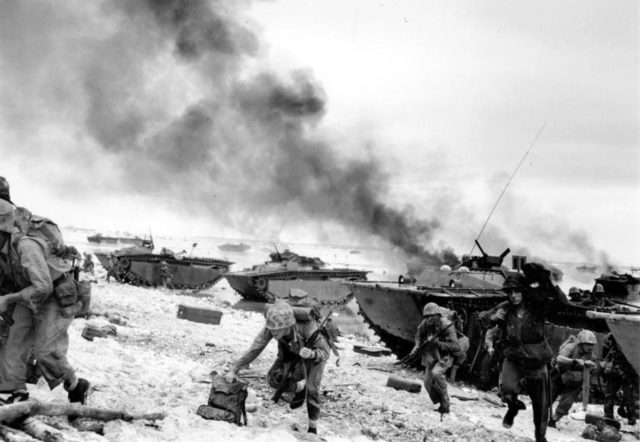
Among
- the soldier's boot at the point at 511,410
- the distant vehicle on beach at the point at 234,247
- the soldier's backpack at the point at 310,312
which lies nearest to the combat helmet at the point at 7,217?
the soldier's backpack at the point at 310,312

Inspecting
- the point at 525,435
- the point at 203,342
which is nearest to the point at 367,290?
the point at 203,342

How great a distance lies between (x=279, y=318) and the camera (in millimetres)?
5699

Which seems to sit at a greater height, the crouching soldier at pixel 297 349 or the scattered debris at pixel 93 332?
the crouching soldier at pixel 297 349

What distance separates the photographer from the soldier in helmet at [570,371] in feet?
25.9

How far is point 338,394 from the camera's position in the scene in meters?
7.81

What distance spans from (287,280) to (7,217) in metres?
18.6

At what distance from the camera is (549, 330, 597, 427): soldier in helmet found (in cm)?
788

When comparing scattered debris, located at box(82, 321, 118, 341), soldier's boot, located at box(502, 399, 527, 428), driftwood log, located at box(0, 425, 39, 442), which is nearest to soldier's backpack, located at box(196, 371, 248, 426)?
driftwood log, located at box(0, 425, 39, 442)

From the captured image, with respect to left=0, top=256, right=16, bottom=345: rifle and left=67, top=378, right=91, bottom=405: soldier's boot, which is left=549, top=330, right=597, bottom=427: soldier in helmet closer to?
left=67, top=378, right=91, bottom=405: soldier's boot

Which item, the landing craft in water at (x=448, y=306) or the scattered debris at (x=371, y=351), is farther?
the scattered debris at (x=371, y=351)

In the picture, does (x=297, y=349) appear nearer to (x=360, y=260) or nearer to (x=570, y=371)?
(x=570, y=371)

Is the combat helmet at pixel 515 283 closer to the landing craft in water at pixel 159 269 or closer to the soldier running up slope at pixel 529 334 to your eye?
the soldier running up slope at pixel 529 334

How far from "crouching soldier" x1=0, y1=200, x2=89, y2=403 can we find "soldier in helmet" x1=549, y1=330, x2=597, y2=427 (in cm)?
573

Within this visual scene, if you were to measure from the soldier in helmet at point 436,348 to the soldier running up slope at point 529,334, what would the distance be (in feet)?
5.45
